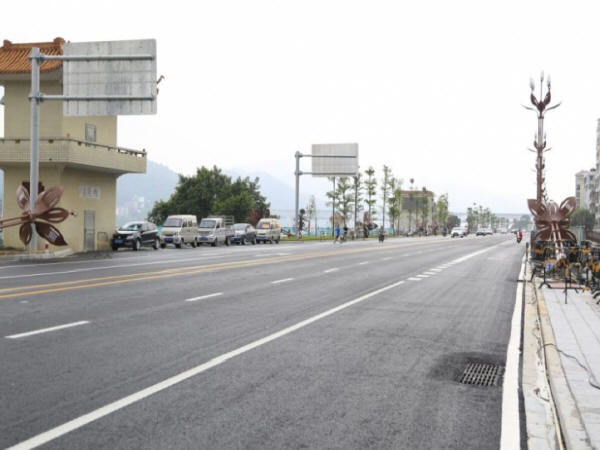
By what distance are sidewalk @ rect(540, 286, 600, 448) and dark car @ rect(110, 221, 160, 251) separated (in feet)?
82.8

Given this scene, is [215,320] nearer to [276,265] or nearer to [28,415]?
[28,415]

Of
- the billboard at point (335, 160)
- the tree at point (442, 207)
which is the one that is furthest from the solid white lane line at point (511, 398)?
the tree at point (442, 207)

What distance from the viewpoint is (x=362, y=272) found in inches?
789

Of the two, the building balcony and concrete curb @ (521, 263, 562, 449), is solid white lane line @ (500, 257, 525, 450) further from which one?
the building balcony

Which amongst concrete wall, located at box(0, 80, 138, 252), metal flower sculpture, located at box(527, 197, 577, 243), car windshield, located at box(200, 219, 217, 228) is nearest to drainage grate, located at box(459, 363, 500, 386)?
metal flower sculpture, located at box(527, 197, 577, 243)

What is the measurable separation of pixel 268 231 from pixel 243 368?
47.8 metres

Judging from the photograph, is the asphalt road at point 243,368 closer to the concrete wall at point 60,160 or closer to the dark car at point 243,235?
the concrete wall at point 60,160

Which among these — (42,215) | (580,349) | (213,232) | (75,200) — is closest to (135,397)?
(580,349)

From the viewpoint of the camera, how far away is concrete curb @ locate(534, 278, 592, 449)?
4527 millimetres

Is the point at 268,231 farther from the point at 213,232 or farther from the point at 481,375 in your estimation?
the point at 481,375

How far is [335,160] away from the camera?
174ft

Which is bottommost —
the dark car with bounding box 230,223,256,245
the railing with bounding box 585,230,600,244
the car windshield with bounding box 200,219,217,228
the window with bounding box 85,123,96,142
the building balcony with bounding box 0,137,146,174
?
the dark car with bounding box 230,223,256,245

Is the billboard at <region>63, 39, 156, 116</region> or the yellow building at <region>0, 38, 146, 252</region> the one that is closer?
the billboard at <region>63, 39, 156, 116</region>

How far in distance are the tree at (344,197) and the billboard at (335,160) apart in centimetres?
4020
